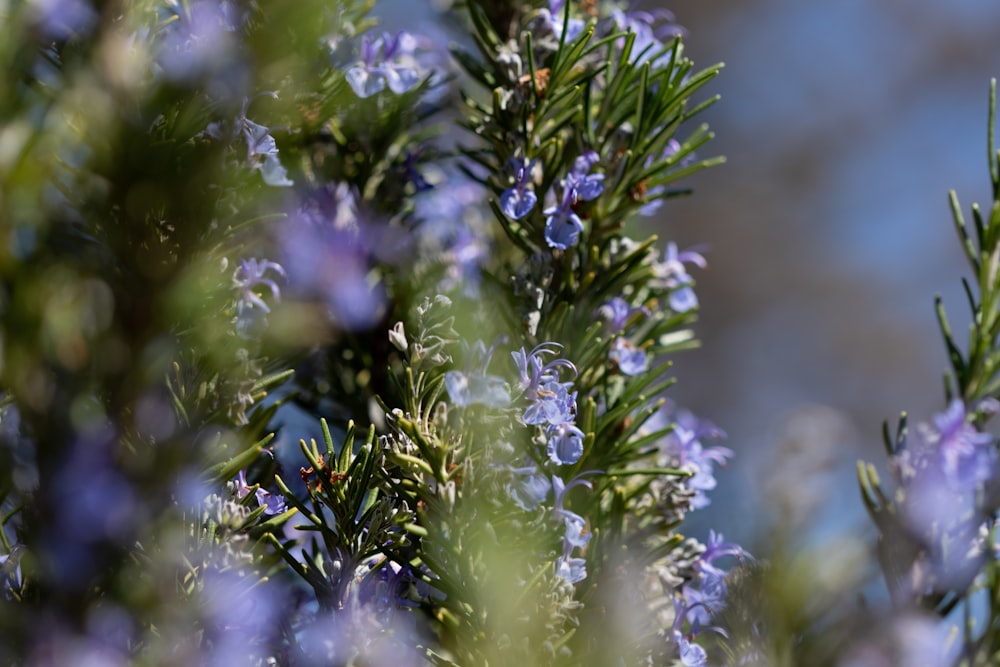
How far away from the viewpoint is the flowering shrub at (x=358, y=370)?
1.02 feet

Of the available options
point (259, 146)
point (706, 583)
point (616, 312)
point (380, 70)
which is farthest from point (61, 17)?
point (706, 583)

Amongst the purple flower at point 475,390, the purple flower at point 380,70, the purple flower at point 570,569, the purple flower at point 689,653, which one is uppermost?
the purple flower at point 380,70

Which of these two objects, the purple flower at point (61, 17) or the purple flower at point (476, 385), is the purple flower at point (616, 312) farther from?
the purple flower at point (61, 17)

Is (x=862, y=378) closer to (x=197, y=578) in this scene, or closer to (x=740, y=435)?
(x=740, y=435)

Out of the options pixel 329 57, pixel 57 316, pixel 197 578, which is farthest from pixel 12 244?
pixel 329 57

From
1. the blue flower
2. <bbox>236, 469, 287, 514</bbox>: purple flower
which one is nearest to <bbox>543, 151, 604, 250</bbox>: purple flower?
the blue flower

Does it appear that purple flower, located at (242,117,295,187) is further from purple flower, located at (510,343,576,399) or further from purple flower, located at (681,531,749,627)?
purple flower, located at (681,531,749,627)

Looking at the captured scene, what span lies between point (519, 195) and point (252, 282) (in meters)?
0.16

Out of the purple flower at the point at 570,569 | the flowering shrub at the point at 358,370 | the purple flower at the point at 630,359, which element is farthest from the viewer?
the purple flower at the point at 630,359

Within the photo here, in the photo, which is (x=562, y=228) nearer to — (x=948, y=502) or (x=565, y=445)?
(x=565, y=445)

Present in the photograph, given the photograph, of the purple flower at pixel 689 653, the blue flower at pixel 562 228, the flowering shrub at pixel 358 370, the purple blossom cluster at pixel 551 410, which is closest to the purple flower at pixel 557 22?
the flowering shrub at pixel 358 370

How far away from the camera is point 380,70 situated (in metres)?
0.61

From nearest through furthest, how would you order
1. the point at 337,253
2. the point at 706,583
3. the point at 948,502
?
the point at 948,502, the point at 706,583, the point at 337,253

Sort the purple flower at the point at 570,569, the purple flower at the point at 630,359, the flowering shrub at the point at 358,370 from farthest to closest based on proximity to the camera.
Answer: the purple flower at the point at 630,359 < the purple flower at the point at 570,569 < the flowering shrub at the point at 358,370
